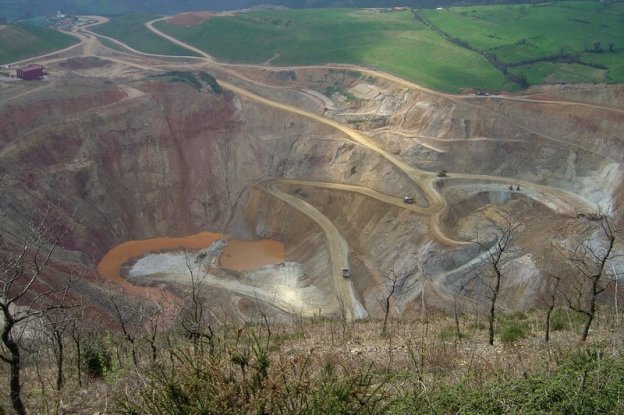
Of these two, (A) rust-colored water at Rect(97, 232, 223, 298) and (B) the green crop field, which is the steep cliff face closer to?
(A) rust-colored water at Rect(97, 232, 223, 298)

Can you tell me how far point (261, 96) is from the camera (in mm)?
91062

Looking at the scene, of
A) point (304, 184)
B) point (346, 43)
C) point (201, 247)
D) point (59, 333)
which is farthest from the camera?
point (346, 43)

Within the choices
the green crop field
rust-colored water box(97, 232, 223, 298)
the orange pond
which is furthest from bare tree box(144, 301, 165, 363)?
the green crop field

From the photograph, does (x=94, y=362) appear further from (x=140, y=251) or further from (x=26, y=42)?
(x=26, y=42)

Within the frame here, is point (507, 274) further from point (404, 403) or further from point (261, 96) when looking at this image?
point (261, 96)

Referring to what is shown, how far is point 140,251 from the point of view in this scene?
6788 centimetres

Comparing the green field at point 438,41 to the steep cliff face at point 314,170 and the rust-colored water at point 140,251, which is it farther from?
the rust-colored water at point 140,251

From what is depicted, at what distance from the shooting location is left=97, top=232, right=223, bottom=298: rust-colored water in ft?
194

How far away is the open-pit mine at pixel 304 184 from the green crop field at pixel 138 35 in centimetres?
2760

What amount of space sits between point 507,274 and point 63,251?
154 ft

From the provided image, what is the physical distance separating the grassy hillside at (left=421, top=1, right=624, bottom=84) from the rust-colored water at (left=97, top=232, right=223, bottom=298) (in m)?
54.9

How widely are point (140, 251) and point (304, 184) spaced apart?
23.3 m

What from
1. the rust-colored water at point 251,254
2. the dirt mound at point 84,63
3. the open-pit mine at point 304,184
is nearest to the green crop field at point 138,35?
the dirt mound at point 84,63

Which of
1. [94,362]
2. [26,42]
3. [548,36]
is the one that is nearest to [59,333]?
[94,362]
